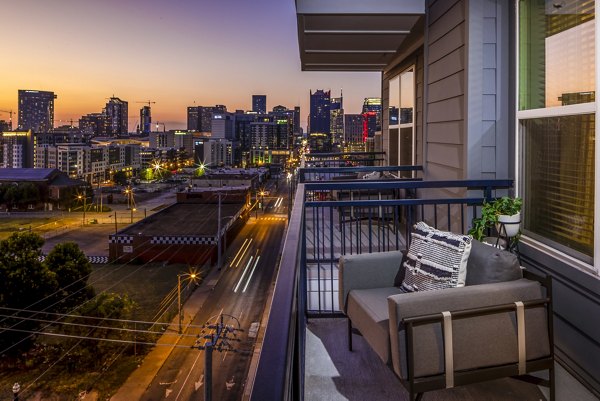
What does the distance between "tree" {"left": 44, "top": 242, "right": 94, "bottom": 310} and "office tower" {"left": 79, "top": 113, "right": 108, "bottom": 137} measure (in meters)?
176

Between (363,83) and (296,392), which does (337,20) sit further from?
(363,83)

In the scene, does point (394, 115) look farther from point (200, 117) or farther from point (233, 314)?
point (200, 117)

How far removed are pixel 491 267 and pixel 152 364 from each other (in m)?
12.1

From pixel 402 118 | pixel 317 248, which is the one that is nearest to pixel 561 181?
pixel 317 248

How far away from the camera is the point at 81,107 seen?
6334 inches

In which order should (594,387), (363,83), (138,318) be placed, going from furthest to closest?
(363,83), (138,318), (594,387)

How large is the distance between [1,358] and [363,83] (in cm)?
8066

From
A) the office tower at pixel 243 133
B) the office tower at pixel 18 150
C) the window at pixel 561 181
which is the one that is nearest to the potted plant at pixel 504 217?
the window at pixel 561 181

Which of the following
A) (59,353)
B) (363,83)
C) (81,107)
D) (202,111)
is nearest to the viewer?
(59,353)

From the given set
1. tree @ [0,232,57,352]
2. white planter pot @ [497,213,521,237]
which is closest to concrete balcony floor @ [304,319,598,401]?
white planter pot @ [497,213,521,237]

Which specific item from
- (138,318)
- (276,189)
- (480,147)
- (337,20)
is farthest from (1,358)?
(276,189)

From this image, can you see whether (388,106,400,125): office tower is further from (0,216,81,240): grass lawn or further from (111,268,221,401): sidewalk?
(0,216,81,240): grass lawn

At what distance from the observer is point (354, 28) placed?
16.8 feet

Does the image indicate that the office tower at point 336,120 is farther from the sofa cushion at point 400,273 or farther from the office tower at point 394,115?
the sofa cushion at point 400,273
